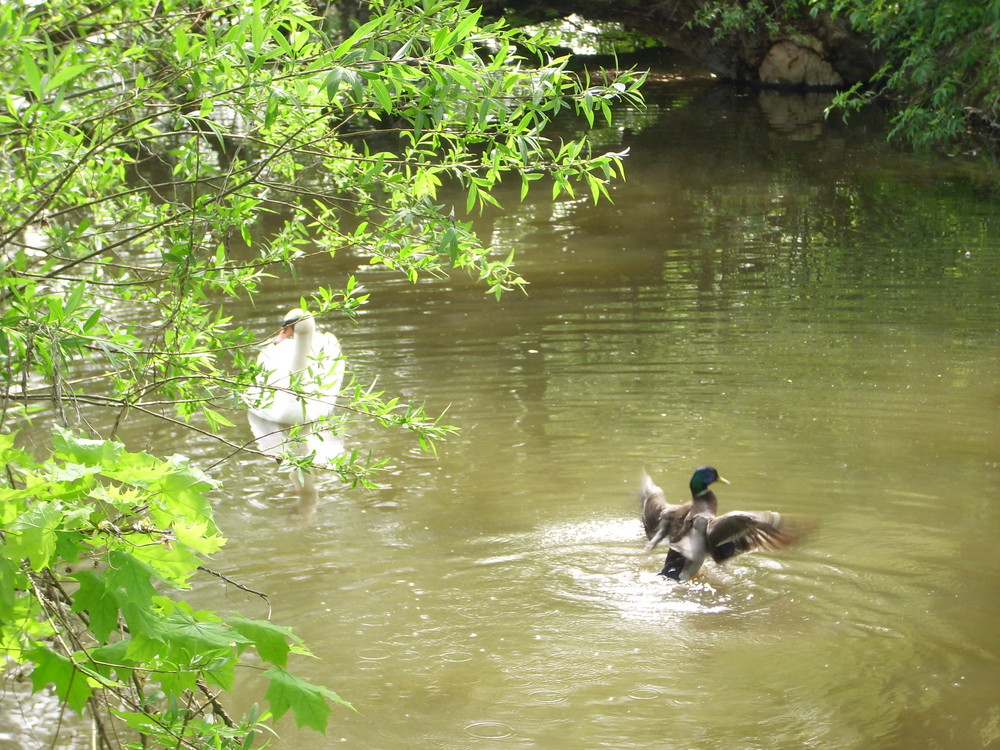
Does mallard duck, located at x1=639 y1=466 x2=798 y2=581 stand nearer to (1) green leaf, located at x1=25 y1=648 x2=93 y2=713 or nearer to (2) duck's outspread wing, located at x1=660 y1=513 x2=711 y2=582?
(2) duck's outspread wing, located at x1=660 y1=513 x2=711 y2=582

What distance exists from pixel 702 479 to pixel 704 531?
32 cm

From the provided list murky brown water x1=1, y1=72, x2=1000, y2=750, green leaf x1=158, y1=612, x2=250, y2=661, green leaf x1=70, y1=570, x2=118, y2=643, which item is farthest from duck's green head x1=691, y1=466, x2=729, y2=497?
green leaf x1=70, y1=570, x2=118, y2=643

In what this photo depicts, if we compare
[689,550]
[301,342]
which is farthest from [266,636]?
[301,342]

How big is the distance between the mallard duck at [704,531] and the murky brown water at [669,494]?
0.19 metres

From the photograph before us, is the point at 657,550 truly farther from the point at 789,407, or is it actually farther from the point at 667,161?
the point at 667,161

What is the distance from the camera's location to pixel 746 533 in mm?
5523

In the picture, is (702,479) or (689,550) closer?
(689,550)

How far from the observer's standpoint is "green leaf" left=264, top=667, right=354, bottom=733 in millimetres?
2336

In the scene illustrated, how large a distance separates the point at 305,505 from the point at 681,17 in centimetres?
2225

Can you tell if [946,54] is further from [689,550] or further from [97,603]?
[97,603]

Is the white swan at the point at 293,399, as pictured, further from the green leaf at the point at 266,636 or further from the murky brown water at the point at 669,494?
the green leaf at the point at 266,636

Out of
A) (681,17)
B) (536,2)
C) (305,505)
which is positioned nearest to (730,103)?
(681,17)

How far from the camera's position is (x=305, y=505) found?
6.77 m

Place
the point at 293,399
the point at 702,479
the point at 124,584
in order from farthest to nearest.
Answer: the point at 293,399 → the point at 702,479 → the point at 124,584
